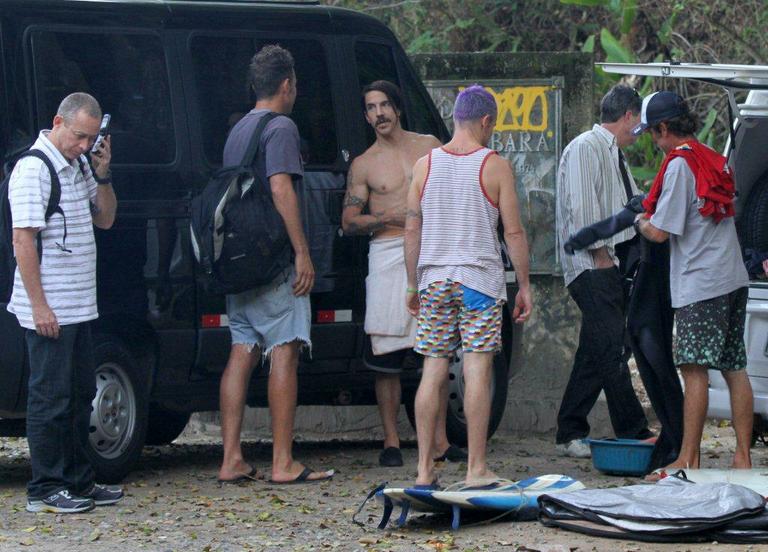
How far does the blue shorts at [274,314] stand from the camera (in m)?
7.88

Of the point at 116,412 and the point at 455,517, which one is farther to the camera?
the point at 116,412

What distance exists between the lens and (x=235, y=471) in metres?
8.05

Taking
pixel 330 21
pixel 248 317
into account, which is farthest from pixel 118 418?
pixel 330 21

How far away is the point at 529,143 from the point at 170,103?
3021mm

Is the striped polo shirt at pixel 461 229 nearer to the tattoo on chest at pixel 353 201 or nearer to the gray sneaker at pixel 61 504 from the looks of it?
the tattoo on chest at pixel 353 201

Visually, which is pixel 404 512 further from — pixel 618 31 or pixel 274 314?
pixel 618 31

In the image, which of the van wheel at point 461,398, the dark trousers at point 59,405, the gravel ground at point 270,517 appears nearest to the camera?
the gravel ground at point 270,517

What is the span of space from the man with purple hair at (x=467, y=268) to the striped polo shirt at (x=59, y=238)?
→ 150cm

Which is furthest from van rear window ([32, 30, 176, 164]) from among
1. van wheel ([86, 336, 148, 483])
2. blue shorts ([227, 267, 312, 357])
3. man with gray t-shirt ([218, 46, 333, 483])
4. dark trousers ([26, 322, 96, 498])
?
dark trousers ([26, 322, 96, 498])

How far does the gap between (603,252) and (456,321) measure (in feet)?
5.65

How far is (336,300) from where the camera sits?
859cm

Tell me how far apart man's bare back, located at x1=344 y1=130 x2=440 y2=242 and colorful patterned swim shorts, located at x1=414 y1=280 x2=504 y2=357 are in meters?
1.26

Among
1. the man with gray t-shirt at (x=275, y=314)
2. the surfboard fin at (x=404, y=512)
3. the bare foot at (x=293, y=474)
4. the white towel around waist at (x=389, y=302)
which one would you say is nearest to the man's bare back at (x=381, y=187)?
the white towel around waist at (x=389, y=302)

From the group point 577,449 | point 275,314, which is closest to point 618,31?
point 577,449
